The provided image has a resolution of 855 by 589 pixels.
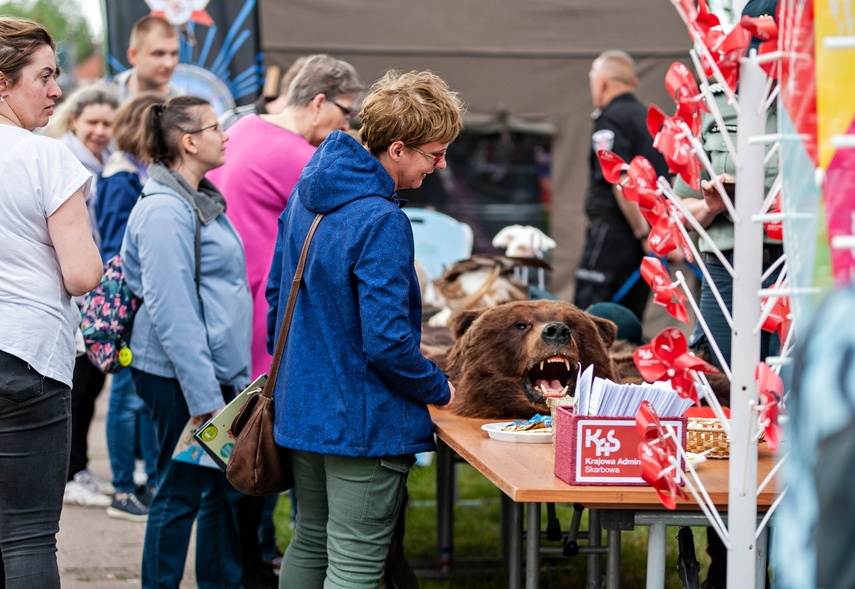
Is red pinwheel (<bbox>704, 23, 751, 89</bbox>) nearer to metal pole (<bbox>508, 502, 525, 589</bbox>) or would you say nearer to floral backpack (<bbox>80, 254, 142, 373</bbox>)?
metal pole (<bbox>508, 502, 525, 589</bbox>)

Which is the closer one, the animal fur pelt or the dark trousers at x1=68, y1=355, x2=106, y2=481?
the animal fur pelt

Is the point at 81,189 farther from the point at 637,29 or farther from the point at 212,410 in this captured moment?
the point at 637,29

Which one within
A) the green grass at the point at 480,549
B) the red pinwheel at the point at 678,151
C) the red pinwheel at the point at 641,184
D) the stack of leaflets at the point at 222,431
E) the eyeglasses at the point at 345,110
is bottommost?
the green grass at the point at 480,549

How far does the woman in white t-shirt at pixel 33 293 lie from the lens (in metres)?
2.51

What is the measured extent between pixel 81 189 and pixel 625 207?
384cm

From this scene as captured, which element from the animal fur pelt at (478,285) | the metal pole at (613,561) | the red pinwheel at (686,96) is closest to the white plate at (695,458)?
the metal pole at (613,561)

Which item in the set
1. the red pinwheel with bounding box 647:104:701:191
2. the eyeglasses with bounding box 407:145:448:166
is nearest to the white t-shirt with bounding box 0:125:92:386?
the eyeglasses with bounding box 407:145:448:166

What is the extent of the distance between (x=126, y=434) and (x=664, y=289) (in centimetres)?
373

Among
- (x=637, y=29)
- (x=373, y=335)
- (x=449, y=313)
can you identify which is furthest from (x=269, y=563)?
(x=637, y=29)

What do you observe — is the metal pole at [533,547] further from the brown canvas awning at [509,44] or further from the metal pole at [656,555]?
the brown canvas awning at [509,44]

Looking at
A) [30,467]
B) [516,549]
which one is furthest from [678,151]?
[30,467]

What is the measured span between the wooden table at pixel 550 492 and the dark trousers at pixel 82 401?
2.40m

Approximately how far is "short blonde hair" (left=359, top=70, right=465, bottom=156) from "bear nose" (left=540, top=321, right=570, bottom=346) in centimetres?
65

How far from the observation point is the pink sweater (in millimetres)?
3766
